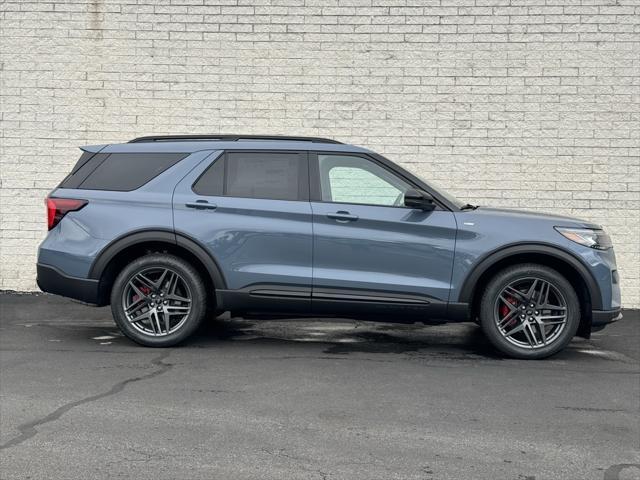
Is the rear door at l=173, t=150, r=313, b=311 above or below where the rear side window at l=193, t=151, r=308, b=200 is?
below

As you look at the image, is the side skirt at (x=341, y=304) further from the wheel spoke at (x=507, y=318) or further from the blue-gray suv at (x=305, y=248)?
the wheel spoke at (x=507, y=318)

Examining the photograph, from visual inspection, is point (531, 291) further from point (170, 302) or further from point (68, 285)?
point (68, 285)

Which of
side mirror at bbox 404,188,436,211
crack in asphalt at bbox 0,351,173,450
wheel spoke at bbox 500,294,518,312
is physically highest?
side mirror at bbox 404,188,436,211

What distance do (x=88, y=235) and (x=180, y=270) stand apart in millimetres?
873

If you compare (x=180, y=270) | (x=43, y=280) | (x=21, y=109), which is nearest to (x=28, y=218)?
(x=21, y=109)

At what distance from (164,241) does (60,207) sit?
3.33ft

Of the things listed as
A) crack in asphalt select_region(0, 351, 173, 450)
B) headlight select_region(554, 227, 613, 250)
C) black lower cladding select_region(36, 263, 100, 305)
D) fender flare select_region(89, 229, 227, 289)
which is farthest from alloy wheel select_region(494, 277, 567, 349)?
black lower cladding select_region(36, 263, 100, 305)

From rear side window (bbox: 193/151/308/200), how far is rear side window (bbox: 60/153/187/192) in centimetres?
36

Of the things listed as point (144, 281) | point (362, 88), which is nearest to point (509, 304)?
point (144, 281)

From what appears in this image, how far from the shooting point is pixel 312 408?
5.61 metres

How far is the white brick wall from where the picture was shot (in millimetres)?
10562

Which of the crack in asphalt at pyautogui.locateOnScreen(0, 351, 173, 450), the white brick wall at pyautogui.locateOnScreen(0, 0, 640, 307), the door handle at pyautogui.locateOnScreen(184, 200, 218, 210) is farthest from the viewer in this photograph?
the white brick wall at pyautogui.locateOnScreen(0, 0, 640, 307)

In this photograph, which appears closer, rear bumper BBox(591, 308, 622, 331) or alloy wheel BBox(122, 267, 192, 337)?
rear bumper BBox(591, 308, 622, 331)

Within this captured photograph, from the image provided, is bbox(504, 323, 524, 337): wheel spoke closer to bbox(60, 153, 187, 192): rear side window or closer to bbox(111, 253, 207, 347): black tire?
bbox(111, 253, 207, 347): black tire
